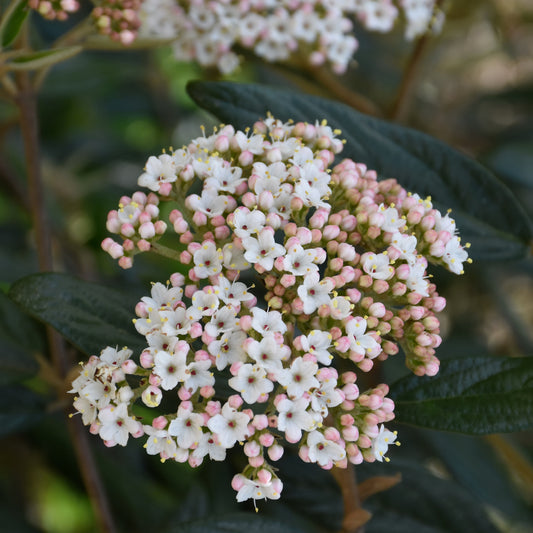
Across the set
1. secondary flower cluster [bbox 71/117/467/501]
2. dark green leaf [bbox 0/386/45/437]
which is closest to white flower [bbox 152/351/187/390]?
secondary flower cluster [bbox 71/117/467/501]

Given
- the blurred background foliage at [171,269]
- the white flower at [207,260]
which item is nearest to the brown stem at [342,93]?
the blurred background foliage at [171,269]

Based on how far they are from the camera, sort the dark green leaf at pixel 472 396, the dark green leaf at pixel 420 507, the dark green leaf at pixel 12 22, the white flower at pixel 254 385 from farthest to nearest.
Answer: the dark green leaf at pixel 420 507 < the dark green leaf at pixel 12 22 < the dark green leaf at pixel 472 396 < the white flower at pixel 254 385

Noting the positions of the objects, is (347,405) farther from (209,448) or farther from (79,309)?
(79,309)

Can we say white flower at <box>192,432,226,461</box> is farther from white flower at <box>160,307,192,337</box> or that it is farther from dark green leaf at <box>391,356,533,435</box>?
dark green leaf at <box>391,356,533,435</box>

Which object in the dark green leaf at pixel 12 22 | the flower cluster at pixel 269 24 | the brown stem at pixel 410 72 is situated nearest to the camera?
the dark green leaf at pixel 12 22

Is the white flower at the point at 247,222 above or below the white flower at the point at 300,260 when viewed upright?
above

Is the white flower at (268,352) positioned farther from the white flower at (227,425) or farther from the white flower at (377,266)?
the white flower at (377,266)

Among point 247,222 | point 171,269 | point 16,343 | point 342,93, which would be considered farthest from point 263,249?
point 171,269

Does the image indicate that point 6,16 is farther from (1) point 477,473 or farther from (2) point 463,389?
(1) point 477,473

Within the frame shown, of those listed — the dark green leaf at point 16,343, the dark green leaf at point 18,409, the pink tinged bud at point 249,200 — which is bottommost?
the dark green leaf at point 18,409
